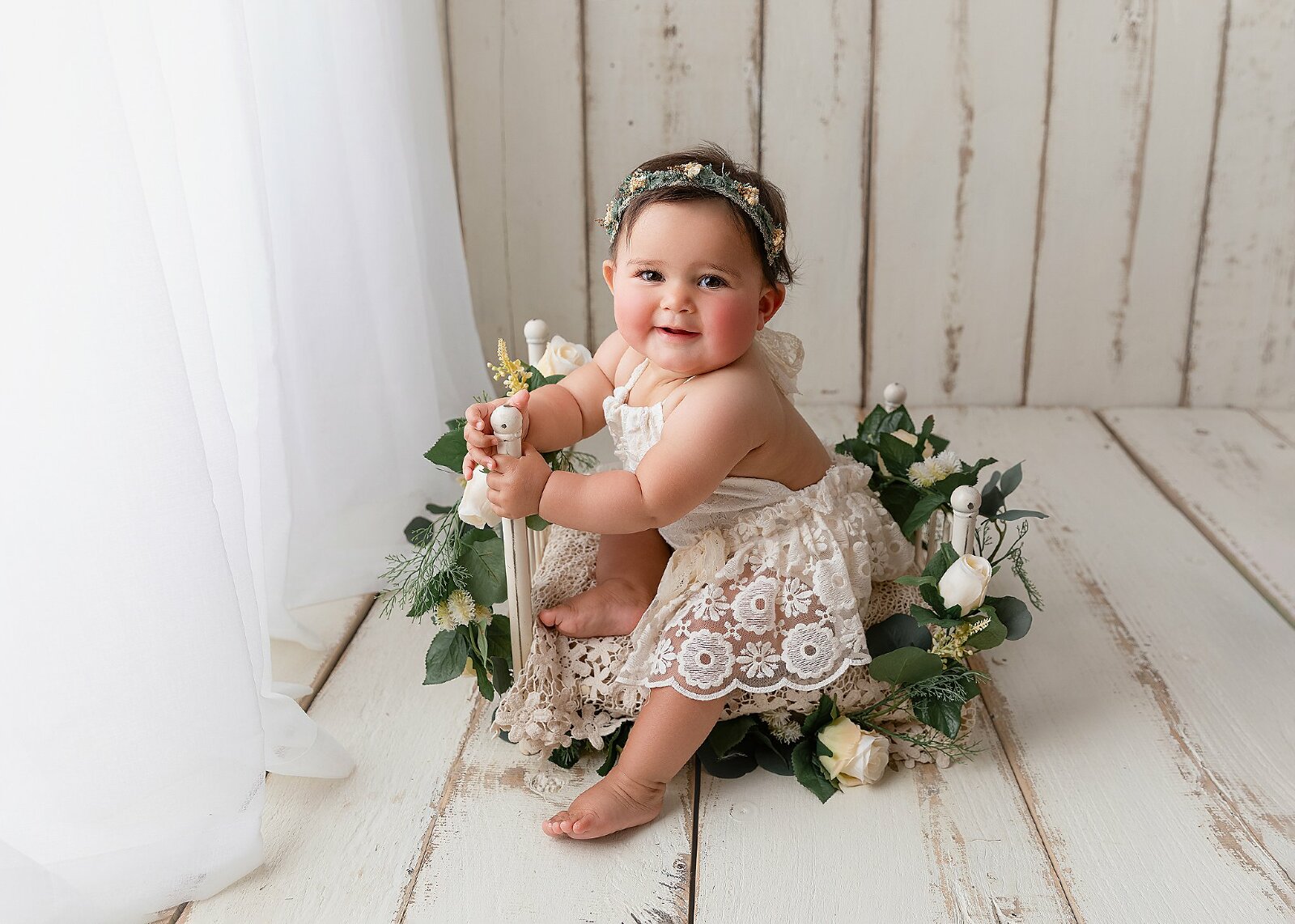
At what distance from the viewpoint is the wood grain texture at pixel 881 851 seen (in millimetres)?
1032

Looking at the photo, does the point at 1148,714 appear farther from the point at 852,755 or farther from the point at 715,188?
the point at 715,188

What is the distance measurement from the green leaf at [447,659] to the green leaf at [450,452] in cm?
17

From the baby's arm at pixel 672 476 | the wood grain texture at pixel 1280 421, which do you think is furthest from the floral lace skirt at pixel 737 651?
the wood grain texture at pixel 1280 421

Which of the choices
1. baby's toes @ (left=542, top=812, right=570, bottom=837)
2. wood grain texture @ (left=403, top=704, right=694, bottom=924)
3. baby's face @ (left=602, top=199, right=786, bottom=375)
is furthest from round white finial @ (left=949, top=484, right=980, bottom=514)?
baby's toes @ (left=542, top=812, right=570, bottom=837)

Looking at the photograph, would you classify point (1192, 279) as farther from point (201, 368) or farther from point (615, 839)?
point (201, 368)

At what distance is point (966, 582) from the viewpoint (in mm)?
1148

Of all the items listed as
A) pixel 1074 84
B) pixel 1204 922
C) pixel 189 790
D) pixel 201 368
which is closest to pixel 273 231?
pixel 201 368

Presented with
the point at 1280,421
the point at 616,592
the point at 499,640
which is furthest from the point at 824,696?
the point at 1280,421

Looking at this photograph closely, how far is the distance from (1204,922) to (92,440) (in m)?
1.00

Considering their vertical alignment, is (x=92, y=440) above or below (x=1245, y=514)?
above

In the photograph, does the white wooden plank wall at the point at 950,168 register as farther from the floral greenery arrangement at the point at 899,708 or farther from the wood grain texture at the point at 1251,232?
the floral greenery arrangement at the point at 899,708

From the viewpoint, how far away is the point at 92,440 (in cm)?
89

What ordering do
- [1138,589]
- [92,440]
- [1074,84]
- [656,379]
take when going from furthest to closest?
[1074,84] < [1138,589] < [656,379] < [92,440]

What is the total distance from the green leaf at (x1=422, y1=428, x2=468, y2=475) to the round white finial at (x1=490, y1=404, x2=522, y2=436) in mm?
118
